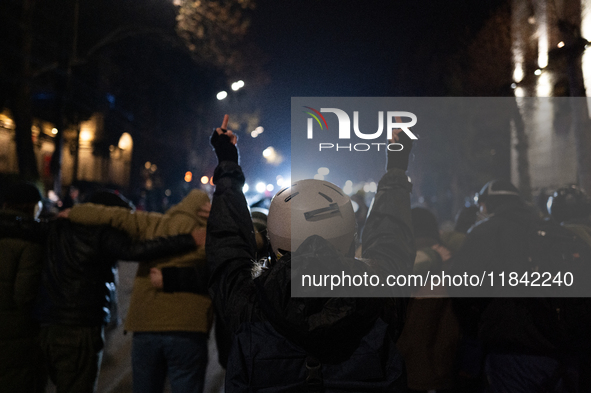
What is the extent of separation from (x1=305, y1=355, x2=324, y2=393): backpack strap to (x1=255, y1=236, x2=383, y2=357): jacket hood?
0.05 metres

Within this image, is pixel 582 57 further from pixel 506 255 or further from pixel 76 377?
pixel 76 377

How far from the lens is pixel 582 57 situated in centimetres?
679

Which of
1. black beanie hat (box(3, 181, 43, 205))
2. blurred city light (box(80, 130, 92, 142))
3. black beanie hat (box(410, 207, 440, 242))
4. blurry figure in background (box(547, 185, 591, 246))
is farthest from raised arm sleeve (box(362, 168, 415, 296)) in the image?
blurred city light (box(80, 130, 92, 142))

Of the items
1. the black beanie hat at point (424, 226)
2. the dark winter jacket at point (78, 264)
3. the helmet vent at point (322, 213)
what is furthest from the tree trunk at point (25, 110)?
the helmet vent at point (322, 213)

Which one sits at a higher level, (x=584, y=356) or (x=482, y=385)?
(x=584, y=356)

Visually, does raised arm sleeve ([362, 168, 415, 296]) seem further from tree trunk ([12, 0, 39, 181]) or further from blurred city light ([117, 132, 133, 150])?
blurred city light ([117, 132, 133, 150])

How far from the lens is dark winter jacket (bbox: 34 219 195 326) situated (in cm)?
273

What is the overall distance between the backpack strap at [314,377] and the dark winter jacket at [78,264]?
1.67 metres

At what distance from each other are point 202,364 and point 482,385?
2.02 metres

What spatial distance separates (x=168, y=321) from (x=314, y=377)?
1726mm

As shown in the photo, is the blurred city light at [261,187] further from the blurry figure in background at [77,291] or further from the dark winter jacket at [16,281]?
the blurry figure in background at [77,291]

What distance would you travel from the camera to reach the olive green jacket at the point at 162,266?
267cm

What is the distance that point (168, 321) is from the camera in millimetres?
2654

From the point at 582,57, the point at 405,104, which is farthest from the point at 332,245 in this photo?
the point at 405,104
